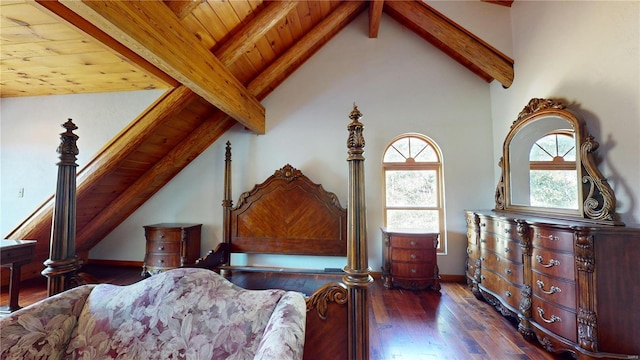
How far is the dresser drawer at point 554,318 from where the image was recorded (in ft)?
5.23

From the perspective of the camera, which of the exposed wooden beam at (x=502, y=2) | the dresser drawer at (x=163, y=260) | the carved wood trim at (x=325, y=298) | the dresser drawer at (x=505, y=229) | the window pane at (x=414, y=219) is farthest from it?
the window pane at (x=414, y=219)

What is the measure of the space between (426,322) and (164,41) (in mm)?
3038

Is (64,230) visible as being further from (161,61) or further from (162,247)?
(162,247)

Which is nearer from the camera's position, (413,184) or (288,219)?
(288,219)

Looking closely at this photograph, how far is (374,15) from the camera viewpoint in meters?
2.92

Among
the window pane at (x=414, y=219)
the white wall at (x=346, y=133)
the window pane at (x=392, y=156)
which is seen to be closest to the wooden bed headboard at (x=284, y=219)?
the white wall at (x=346, y=133)

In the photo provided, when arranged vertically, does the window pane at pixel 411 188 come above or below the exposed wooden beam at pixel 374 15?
below

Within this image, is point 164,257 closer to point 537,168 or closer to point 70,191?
point 70,191

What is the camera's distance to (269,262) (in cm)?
321

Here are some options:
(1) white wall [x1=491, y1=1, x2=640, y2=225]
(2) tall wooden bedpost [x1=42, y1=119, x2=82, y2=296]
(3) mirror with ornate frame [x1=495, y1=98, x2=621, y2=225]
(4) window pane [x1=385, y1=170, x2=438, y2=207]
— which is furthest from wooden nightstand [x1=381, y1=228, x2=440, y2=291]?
(2) tall wooden bedpost [x1=42, y1=119, x2=82, y2=296]

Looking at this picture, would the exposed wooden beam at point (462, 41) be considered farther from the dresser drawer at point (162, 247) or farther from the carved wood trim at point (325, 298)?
the dresser drawer at point (162, 247)

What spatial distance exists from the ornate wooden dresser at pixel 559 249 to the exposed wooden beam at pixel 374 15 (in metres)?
1.97

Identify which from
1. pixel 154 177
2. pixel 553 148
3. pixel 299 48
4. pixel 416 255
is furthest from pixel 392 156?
pixel 154 177

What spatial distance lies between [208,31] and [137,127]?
1134 millimetres
